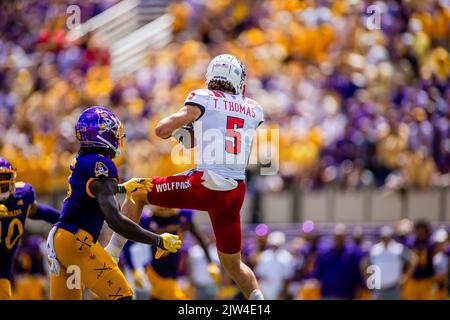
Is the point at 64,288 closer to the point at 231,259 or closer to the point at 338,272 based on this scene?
the point at 231,259

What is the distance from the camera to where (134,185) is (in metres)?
8.56

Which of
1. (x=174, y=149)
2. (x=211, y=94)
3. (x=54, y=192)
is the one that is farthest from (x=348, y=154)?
(x=211, y=94)

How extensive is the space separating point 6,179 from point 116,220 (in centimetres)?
164

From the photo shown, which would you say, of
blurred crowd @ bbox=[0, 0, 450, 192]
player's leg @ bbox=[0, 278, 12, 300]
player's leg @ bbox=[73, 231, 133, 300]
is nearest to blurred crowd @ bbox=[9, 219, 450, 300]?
blurred crowd @ bbox=[0, 0, 450, 192]

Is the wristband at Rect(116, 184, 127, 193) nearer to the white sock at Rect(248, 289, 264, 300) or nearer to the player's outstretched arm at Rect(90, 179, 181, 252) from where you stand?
the player's outstretched arm at Rect(90, 179, 181, 252)

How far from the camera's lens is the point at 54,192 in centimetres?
1650

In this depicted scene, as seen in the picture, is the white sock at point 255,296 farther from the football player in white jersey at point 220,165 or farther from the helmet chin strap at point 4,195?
the helmet chin strap at point 4,195

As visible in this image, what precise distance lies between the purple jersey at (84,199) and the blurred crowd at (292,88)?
7.34m

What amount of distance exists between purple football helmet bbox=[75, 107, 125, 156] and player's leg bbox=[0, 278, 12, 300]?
1625 mm

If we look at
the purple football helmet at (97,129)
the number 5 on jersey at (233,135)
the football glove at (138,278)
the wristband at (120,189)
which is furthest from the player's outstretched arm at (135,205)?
the football glove at (138,278)

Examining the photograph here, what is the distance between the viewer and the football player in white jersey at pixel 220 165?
8.70 meters

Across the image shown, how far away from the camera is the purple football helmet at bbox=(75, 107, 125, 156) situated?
8.30 m

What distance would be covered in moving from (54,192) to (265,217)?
3366 mm

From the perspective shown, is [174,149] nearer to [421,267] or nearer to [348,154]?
[348,154]
